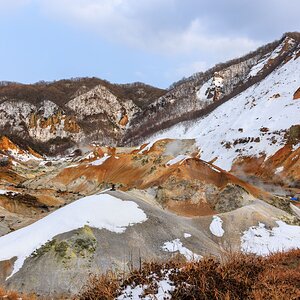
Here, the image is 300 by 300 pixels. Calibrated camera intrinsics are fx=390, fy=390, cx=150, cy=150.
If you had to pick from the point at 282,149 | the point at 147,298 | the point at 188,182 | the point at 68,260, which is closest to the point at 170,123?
the point at 282,149

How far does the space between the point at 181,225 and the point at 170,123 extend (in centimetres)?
15400

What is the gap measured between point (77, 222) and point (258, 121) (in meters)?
75.3

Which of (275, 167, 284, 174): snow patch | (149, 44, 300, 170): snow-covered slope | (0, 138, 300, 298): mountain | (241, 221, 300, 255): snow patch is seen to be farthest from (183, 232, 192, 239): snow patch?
(149, 44, 300, 170): snow-covered slope

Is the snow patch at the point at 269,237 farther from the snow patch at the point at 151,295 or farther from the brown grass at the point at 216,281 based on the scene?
the snow patch at the point at 151,295

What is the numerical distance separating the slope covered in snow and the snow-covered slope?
52.8 metres

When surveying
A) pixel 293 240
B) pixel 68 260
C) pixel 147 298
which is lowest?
pixel 293 240

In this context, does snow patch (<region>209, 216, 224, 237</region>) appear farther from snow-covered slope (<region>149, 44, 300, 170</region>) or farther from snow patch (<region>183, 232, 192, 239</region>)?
snow-covered slope (<region>149, 44, 300, 170</region>)

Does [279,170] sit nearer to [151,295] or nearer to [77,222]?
[77,222]

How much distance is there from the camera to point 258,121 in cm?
8981

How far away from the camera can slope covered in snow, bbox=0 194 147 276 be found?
19438 millimetres

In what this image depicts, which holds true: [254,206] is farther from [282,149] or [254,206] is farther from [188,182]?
[282,149]

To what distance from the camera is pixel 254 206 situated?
32.7 m

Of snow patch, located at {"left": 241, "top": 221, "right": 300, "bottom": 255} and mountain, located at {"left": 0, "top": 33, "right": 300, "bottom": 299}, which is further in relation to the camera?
snow patch, located at {"left": 241, "top": 221, "right": 300, "bottom": 255}

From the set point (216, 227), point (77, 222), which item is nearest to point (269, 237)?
point (216, 227)
